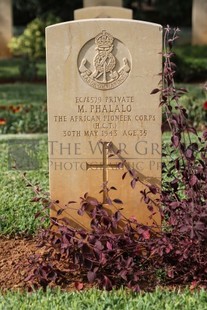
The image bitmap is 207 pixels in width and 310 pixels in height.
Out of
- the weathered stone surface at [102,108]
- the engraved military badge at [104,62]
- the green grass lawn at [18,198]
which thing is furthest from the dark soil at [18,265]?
the engraved military badge at [104,62]

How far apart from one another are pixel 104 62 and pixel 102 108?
297 millimetres

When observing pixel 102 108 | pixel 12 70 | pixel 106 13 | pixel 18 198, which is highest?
pixel 106 13

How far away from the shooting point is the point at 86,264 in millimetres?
4418

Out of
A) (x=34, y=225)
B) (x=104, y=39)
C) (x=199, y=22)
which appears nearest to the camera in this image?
(x=104, y=39)

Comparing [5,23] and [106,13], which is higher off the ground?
[5,23]

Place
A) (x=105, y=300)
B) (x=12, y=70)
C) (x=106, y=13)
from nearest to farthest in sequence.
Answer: (x=105, y=300) < (x=106, y=13) < (x=12, y=70)

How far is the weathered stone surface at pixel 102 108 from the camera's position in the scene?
4570 mm

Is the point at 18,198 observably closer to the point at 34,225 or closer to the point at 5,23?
the point at 34,225

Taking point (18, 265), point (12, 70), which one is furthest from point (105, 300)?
point (12, 70)

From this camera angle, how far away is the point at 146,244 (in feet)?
14.5

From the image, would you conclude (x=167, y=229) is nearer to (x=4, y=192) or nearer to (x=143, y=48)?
(x=143, y=48)

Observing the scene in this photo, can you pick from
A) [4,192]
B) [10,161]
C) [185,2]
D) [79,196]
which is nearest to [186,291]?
[79,196]

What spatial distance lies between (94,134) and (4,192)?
1.58 metres

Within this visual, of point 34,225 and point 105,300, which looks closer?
point 105,300
